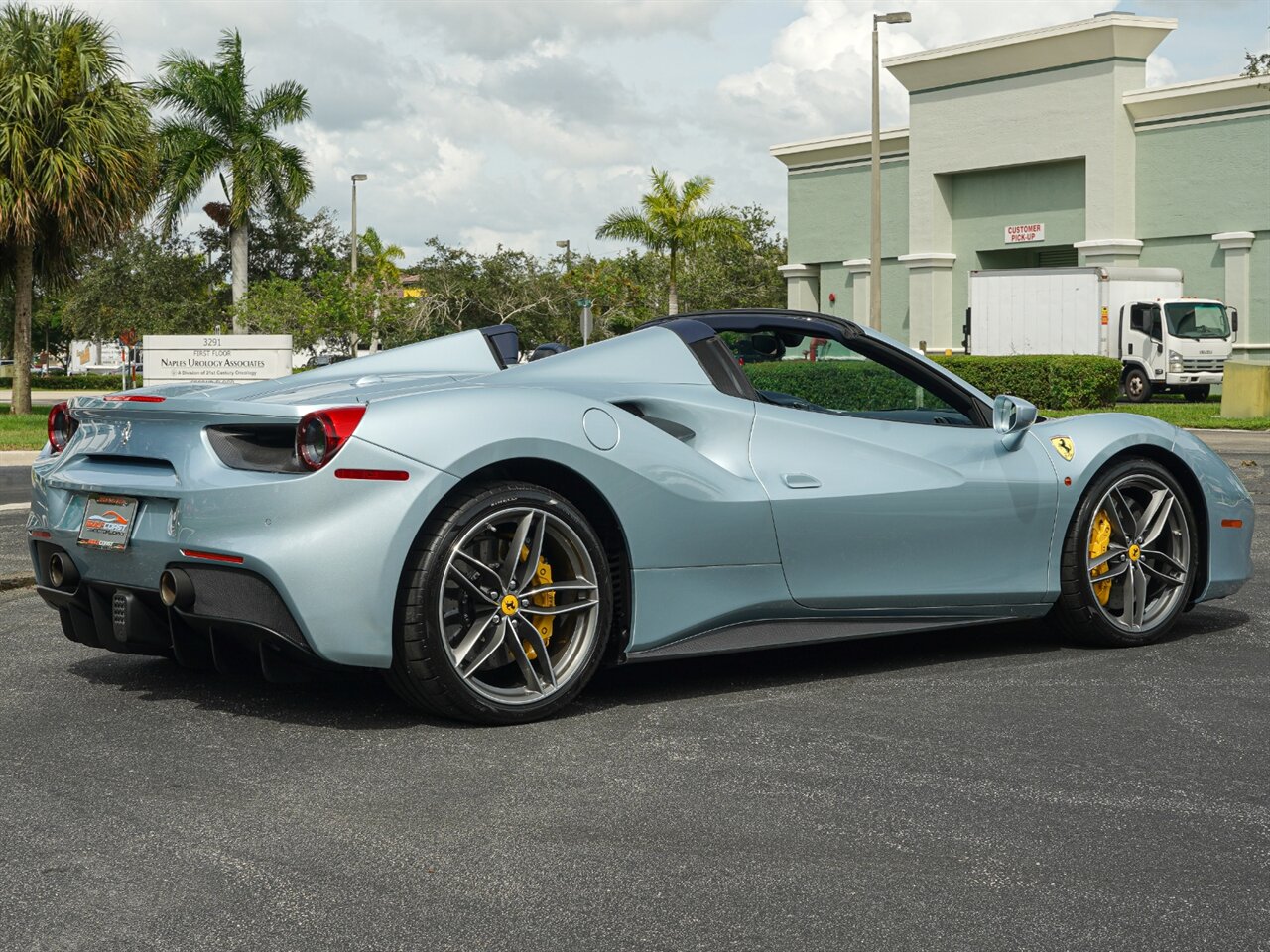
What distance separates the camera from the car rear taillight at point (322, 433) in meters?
4.40

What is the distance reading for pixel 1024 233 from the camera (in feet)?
135

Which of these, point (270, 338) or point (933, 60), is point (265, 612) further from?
point (933, 60)

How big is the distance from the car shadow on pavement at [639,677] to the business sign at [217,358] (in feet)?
69.9

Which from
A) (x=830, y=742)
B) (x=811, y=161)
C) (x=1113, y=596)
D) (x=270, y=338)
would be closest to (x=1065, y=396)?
(x=270, y=338)

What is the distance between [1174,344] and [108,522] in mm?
30725

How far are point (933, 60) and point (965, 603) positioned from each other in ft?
Answer: 125

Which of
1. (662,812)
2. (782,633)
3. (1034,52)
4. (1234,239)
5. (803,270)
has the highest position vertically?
(1034,52)

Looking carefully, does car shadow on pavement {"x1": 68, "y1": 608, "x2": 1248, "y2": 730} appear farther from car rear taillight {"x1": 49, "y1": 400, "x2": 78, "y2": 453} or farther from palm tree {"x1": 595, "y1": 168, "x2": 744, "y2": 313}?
palm tree {"x1": 595, "y1": 168, "x2": 744, "y2": 313}

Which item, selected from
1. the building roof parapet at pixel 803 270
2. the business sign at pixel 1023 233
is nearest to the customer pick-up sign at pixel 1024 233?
the business sign at pixel 1023 233

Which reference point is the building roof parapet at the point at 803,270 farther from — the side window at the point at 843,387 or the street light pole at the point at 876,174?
the side window at the point at 843,387

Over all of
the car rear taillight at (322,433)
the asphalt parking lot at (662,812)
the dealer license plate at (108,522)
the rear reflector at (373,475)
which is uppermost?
the car rear taillight at (322,433)

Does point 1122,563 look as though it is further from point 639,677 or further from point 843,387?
point 639,677

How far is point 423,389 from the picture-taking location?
15.5 feet

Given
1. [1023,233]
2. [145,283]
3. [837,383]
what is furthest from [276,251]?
[837,383]
